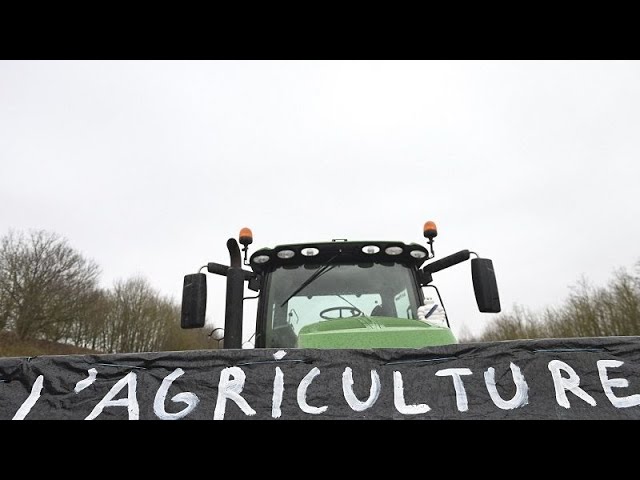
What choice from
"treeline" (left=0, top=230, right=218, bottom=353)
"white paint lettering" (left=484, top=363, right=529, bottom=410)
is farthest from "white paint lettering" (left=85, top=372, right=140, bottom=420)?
"treeline" (left=0, top=230, right=218, bottom=353)

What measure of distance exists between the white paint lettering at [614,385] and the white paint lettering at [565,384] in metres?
0.09

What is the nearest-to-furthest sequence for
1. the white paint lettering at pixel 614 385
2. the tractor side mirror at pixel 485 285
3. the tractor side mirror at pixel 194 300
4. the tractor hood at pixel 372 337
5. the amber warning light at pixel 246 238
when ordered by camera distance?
the white paint lettering at pixel 614 385 < the tractor hood at pixel 372 337 < the tractor side mirror at pixel 194 300 < the tractor side mirror at pixel 485 285 < the amber warning light at pixel 246 238

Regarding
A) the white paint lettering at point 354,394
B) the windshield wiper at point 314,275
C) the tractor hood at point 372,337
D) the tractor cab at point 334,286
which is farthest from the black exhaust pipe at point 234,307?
the white paint lettering at point 354,394

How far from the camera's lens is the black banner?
2.01 meters

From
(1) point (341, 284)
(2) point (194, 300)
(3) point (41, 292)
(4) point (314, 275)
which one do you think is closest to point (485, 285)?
(1) point (341, 284)

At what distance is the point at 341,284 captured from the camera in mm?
4285

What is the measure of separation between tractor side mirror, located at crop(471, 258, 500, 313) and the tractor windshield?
0.57m

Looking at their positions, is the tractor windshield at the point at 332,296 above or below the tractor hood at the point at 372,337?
above

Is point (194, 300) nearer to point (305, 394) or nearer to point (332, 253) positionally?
point (332, 253)

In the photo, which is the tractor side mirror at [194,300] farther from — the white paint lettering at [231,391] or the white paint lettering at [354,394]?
the white paint lettering at [354,394]

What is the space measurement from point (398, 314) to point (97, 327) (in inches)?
1595

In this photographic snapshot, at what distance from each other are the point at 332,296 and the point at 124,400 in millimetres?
2352

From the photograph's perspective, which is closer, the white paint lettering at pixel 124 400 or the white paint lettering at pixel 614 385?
the white paint lettering at pixel 614 385

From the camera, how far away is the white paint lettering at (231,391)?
2.07m
